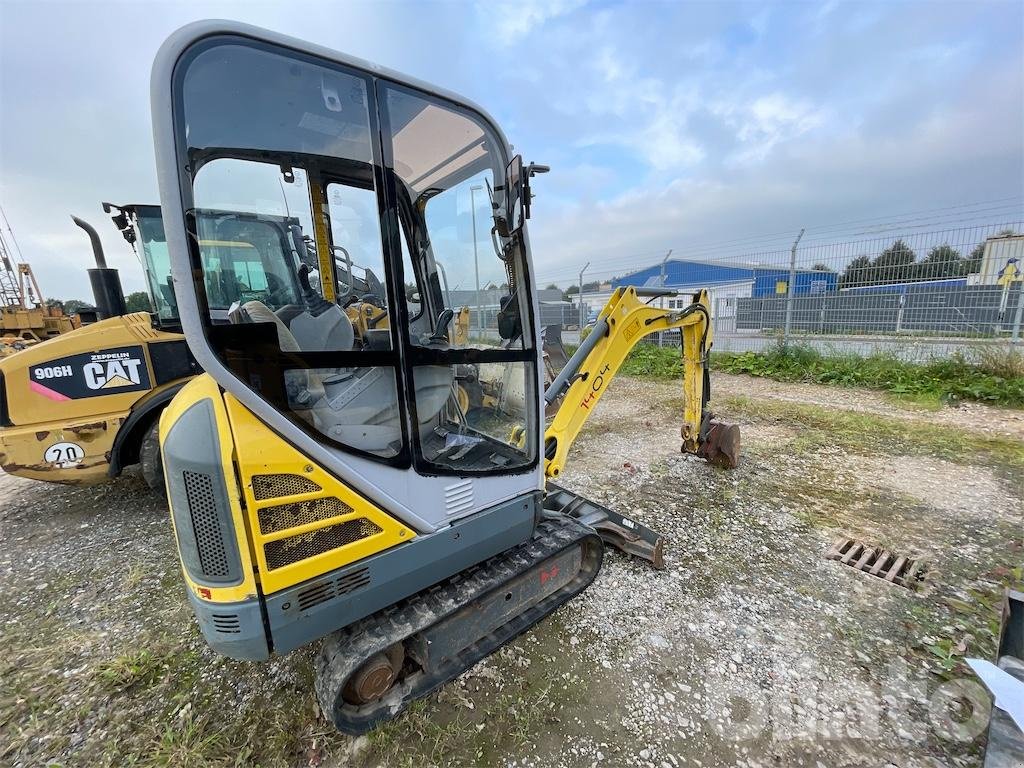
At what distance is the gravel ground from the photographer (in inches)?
73.2

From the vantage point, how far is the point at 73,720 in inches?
81.0

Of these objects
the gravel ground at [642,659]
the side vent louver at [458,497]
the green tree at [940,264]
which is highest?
the green tree at [940,264]

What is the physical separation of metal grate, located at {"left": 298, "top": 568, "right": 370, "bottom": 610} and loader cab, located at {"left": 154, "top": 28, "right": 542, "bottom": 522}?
368 millimetres

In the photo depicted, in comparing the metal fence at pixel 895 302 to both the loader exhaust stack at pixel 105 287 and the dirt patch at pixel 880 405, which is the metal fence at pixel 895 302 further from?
the loader exhaust stack at pixel 105 287

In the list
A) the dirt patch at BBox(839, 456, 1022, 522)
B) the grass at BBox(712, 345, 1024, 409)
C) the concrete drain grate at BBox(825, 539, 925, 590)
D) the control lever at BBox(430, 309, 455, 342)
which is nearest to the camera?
the control lever at BBox(430, 309, 455, 342)

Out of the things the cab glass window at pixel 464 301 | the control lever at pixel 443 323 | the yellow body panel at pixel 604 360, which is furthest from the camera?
the yellow body panel at pixel 604 360

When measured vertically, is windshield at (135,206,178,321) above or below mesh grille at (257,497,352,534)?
above

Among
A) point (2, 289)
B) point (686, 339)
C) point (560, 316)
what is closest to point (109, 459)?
point (686, 339)

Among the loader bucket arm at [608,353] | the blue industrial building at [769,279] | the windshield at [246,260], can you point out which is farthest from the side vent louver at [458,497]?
the blue industrial building at [769,279]

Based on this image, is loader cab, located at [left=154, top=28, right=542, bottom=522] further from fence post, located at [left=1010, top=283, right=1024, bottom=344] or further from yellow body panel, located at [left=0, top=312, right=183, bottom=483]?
fence post, located at [left=1010, top=283, right=1024, bottom=344]

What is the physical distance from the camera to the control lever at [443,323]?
2240 mm

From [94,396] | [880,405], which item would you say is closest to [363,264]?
[94,396]

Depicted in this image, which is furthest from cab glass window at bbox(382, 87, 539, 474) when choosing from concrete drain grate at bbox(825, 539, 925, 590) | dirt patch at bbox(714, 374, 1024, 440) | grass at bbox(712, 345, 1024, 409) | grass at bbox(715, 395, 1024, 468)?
grass at bbox(712, 345, 1024, 409)

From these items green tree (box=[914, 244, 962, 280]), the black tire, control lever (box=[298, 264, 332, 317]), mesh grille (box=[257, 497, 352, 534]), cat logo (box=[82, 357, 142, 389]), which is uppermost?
green tree (box=[914, 244, 962, 280])
